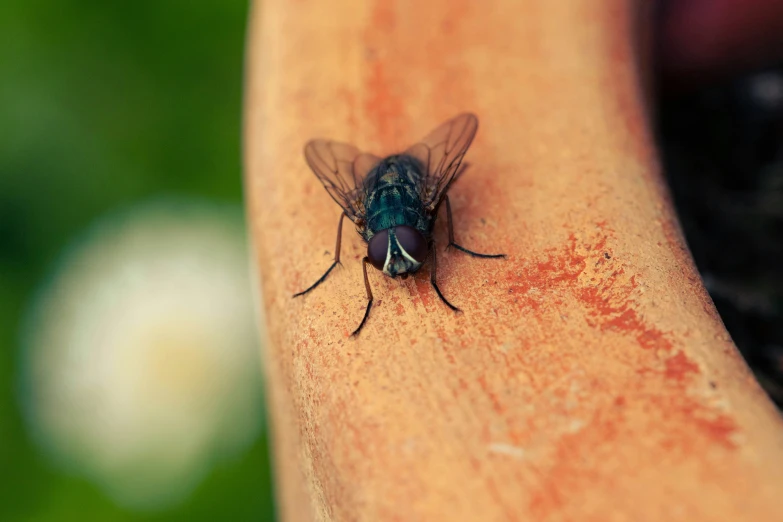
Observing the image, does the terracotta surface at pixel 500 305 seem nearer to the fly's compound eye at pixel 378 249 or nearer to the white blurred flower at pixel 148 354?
the fly's compound eye at pixel 378 249

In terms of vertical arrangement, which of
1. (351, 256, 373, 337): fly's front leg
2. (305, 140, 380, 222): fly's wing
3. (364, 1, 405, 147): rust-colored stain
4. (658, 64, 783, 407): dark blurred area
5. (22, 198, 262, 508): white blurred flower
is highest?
(364, 1, 405, 147): rust-colored stain

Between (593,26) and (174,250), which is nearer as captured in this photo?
(593,26)

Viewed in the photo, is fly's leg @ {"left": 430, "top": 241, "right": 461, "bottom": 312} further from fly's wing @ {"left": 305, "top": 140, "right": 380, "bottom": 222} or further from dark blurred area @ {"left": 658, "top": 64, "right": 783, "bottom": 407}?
dark blurred area @ {"left": 658, "top": 64, "right": 783, "bottom": 407}

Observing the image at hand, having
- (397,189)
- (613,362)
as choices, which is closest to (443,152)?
(397,189)

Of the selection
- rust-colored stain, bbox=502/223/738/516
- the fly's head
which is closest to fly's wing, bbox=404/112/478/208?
the fly's head

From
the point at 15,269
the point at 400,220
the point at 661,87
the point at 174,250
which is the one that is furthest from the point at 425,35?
the point at 15,269

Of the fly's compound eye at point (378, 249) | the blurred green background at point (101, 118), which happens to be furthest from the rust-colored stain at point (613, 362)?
the blurred green background at point (101, 118)

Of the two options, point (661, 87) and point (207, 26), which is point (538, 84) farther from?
point (207, 26)
